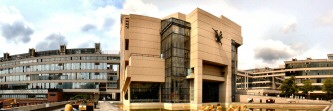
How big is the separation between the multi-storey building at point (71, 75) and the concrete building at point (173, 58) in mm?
53054

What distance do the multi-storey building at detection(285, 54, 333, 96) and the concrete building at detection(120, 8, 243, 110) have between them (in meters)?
60.9

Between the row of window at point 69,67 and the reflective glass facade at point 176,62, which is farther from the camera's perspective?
the row of window at point 69,67

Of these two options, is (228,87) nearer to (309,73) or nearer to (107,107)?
(107,107)

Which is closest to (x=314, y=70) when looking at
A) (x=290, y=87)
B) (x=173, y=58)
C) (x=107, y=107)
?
(x=290, y=87)

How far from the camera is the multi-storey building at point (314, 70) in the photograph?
11419 centimetres

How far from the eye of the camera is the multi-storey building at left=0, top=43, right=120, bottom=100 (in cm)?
11775

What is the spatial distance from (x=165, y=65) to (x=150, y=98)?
794 centimetres

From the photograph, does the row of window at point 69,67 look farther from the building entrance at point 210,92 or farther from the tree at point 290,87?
the tree at point 290,87

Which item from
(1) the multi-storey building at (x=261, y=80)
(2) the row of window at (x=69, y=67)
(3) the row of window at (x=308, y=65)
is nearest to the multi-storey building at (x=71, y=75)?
(2) the row of window at (x=69, y=67)

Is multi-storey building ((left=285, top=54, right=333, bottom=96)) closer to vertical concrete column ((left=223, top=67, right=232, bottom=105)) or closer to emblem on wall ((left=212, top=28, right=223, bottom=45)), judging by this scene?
vertical concrete column ((left=223, top=67, right=232, bottom=105))

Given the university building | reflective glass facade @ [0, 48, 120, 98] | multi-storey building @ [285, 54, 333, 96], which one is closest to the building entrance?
the university building

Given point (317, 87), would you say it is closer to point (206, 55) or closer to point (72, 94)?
point (206, 55)

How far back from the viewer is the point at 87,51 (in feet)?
405

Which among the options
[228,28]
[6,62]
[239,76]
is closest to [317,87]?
[239,76]
